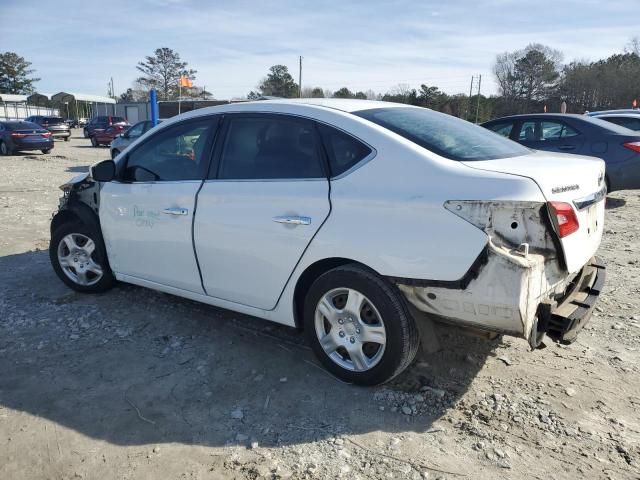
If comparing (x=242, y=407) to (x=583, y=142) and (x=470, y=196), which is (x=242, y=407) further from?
(x=583, y=142)

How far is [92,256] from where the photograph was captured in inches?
181

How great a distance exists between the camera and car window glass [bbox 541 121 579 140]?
8.62 metres

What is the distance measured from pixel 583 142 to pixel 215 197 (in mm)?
7230

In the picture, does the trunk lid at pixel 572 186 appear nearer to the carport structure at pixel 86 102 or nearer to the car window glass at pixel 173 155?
the car window glass at pixel 173 155

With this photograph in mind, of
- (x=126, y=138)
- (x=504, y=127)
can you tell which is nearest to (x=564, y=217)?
(x=504, y=127)

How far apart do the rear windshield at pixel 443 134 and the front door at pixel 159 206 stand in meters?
1.30

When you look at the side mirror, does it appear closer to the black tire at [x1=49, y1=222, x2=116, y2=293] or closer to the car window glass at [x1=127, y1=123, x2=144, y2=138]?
the black tire at [x1=49, y1=222, x2=116, y2=293]

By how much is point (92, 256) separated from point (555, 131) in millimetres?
7617

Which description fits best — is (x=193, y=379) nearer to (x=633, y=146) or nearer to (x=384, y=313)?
(x=384, y=313)

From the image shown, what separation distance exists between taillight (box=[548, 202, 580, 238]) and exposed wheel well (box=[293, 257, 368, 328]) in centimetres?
111

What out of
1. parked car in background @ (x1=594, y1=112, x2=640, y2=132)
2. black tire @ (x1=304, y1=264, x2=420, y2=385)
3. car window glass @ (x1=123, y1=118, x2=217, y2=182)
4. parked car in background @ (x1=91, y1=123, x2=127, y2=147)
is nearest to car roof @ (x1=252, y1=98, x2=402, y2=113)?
car window glass @ (x1=123, y1=118, x2=217, y2=182)

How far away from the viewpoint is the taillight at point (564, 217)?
2605mm

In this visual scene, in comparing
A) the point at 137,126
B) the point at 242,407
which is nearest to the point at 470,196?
the point at 242,407

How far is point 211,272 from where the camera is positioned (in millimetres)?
3625
